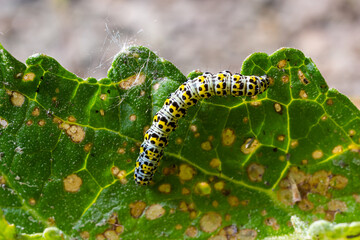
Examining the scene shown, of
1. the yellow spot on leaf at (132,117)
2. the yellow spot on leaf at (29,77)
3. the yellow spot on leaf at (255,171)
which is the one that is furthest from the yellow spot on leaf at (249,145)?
the yellow spot on leaf at (29,77)

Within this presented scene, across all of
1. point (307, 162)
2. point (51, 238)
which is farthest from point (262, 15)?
point (51, 238)

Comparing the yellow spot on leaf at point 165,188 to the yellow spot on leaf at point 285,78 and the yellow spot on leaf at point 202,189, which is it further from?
the yellow spot on leaf at point 285,78

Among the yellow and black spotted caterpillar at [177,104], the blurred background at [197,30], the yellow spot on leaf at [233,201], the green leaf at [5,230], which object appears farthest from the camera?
the blurred background at [197,30]

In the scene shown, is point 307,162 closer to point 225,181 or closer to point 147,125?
point 225,181

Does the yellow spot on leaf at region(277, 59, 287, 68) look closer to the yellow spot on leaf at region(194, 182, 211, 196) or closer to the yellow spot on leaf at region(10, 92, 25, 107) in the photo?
the yellow spot on leaf at region(194, 182, 211, 196)

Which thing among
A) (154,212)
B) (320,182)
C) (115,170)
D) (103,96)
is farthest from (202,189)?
(103,96)

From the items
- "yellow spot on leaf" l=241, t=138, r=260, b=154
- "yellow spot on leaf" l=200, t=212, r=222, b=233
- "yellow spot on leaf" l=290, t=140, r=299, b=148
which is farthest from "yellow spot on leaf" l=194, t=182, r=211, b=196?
"yellow spot on leaf" l=290, t=140, r=299, b=148
